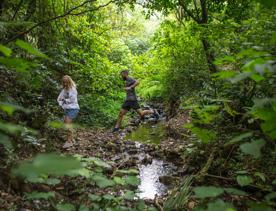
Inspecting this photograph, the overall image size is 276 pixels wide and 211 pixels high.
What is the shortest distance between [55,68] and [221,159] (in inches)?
255

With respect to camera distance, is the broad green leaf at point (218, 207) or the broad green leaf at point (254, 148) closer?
the broad green leaf at point (254, 148)

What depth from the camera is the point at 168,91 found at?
43.4 feet

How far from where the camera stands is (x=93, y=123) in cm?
1081

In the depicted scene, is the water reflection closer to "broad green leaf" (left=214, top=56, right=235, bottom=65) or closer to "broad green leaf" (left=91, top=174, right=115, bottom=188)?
"broad green leaf" (left=91, top=174, right=115, bottom=188)

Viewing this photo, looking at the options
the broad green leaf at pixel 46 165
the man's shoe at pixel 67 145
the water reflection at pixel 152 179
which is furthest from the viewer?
the man's shoe at pixel 67 145

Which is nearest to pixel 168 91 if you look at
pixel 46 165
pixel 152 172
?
pixel 152 172

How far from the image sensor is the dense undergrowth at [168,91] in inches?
80.2

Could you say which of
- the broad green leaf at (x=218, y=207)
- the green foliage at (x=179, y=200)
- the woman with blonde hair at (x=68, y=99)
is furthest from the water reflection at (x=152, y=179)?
the broad green leaf at (x=218, y=207)

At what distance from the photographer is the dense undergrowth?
6.68 feet

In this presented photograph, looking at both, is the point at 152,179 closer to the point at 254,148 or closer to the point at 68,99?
the point at 68,99

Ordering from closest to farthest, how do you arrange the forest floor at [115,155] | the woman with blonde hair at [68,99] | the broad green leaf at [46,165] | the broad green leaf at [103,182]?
the broad green leaf at [46,165], the broad green leaf at [103,182], the forest floor at [115,155], the woman with blonde hair at [68,99]

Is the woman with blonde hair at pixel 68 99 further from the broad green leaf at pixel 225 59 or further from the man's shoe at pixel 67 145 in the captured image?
the broad green leaf at pixel 225 59

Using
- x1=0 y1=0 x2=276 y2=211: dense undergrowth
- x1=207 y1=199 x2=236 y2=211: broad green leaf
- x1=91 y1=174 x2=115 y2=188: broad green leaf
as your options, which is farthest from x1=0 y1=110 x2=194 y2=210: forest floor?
x1=207 y1=199 x2=236 y2=211: broad green leaf

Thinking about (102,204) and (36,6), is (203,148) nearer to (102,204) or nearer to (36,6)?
(102,204)
